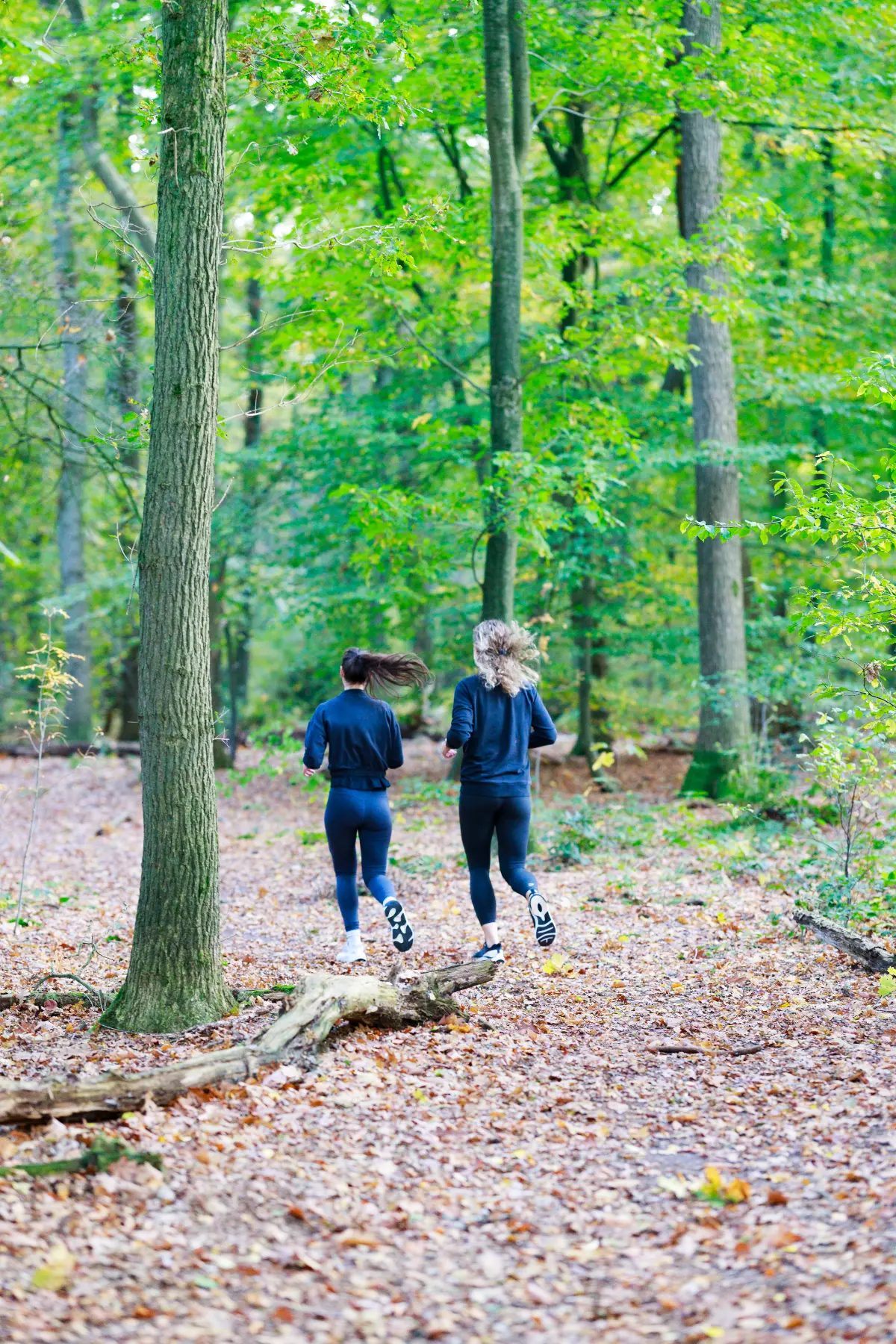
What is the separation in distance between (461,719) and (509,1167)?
113 inches

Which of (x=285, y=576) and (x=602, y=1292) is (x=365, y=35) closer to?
(x=602, y=1292)

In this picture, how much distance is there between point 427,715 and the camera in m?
22.6

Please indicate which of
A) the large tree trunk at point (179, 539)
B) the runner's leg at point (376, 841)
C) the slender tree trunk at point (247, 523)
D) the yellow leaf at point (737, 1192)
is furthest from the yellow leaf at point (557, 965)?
the slender tree trunk at point (247, 523)

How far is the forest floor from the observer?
313 centimetres

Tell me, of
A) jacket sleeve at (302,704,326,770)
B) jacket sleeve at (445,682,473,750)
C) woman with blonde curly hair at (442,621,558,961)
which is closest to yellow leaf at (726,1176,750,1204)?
woman with blonde curly hair at (442,621,558,961)

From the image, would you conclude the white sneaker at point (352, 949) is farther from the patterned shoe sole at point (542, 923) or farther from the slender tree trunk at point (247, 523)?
the slender tree trunk at point (247, 523)

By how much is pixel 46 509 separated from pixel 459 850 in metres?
14.1

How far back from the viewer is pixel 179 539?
5445 millimetres

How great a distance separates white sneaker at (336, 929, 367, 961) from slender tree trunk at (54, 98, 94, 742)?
2917 millimetres

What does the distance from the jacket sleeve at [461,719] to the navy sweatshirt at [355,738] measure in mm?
465

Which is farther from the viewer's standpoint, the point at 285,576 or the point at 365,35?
the point at 285,576

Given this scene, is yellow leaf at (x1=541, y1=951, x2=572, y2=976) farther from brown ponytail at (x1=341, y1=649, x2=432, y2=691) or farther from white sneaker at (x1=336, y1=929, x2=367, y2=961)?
brown ponytail at (x1=341, y1=649, x2=432, y2=691)

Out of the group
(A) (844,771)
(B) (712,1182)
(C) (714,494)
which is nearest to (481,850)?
(A) (844,771)

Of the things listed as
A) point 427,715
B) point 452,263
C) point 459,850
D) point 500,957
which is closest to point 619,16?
point 452,263
